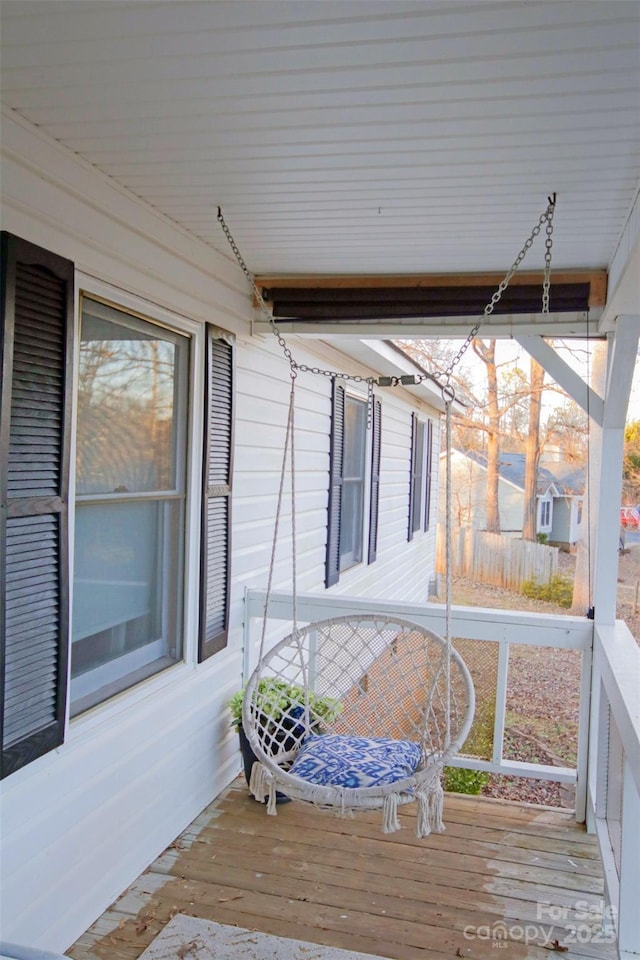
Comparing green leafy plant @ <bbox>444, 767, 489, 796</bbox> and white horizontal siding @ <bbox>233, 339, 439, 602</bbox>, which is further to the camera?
green leafy plant @ <bbox>444, 767, 489, 796</bbox>

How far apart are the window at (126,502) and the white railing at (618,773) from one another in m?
1.70

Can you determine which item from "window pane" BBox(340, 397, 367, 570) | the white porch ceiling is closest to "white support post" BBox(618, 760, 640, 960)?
the white porch ceiling

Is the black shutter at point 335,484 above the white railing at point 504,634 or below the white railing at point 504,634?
above

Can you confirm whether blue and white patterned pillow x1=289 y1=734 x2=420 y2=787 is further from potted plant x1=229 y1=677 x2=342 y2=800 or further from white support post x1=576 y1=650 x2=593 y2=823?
white support post x1=576 y1=650 x2=593 y2=823

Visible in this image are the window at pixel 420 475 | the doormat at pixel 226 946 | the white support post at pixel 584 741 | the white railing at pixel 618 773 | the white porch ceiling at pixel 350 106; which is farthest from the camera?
the window at pixel 420 475

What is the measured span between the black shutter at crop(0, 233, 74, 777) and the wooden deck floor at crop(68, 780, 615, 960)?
876mm

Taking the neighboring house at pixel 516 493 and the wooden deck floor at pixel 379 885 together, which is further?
the neighboring house at pixel 516 493

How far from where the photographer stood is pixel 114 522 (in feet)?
7.97

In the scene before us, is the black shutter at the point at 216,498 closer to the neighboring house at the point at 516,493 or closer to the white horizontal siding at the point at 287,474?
the white horizontal siding at the point at 287,474

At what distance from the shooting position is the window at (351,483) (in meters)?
4.99

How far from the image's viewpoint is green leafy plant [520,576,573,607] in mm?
10445

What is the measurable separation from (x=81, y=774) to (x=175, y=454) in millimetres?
1251

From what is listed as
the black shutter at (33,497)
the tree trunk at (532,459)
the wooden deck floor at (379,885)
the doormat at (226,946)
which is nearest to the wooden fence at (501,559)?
the tree trunk at (532,459)

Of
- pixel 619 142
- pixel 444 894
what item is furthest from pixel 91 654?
pixel 619 142
